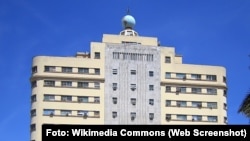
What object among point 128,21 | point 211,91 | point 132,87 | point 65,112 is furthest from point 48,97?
point 211,91

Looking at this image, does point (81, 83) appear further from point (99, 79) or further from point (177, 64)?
point (177, 64)

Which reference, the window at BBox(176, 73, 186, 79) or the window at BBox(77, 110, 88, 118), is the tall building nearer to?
the window at BBox(176, 73, 186, 79)

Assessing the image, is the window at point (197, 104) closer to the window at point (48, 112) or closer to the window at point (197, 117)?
the window at point (197, 117)

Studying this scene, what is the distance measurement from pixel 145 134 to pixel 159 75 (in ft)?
312

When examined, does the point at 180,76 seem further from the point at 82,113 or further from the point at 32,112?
the point at 32,112

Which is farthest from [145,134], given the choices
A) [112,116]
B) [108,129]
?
[112,116]

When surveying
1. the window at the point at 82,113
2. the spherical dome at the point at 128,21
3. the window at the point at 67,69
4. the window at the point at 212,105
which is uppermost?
the spherical dome at the point at 128,21

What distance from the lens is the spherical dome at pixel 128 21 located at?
108000 mm

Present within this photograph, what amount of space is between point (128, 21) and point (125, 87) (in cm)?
1439

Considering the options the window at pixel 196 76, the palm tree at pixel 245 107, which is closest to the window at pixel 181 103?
the window at pixel 196 76

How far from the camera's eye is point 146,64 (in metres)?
104
